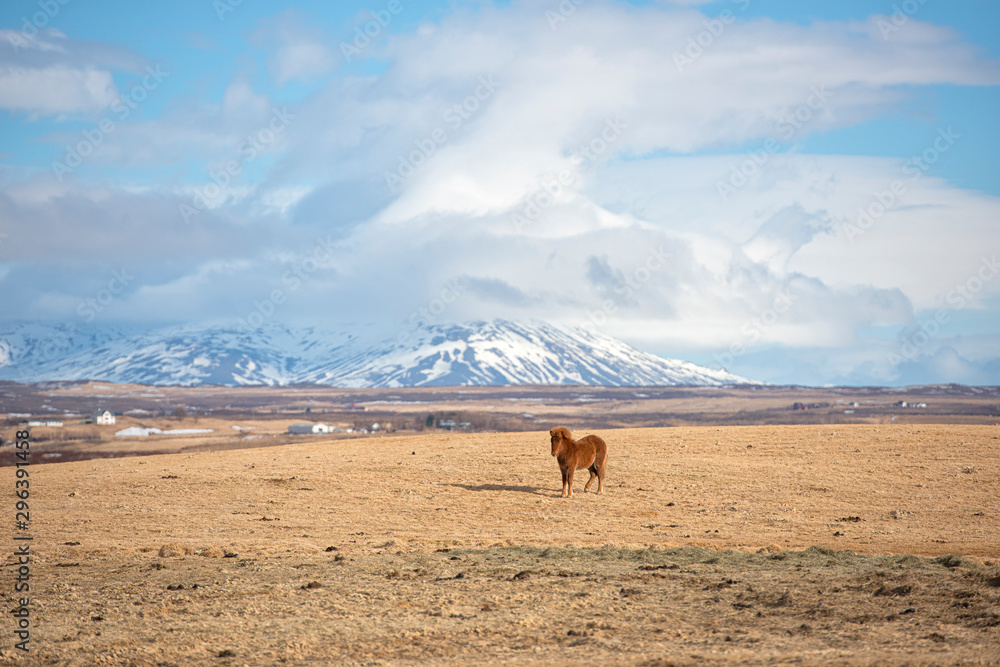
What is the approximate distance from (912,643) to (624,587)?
5245 mm

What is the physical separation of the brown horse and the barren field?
86cm

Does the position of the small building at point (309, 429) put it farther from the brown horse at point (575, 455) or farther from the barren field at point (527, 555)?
the brown horse at point (575, 455)

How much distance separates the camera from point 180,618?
15.2 meters

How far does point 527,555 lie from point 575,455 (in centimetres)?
836

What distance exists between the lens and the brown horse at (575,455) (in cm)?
2798

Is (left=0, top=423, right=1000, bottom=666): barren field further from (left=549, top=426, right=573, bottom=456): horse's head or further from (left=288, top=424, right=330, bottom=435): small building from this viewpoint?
(left=288, top=424, right=330, bottom=435): small building

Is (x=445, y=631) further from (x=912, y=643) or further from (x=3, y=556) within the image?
(x=3, y=556)

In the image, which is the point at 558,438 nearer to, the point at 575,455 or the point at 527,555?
the point at 575,455

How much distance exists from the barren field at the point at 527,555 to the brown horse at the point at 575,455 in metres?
0.86

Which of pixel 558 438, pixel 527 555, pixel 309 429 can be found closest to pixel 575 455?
pixel 558 438

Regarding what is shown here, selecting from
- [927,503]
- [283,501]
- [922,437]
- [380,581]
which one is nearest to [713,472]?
[927,503]

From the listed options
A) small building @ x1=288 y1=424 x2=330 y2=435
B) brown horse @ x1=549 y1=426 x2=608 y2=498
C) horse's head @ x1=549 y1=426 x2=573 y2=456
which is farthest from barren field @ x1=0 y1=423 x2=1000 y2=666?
small building @ x1=288 y1=424 x2=330 y2=435

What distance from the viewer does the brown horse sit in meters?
28.0

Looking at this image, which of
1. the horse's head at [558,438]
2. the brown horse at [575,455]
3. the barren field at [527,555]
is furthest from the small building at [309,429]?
the horse's head at [558,438]
